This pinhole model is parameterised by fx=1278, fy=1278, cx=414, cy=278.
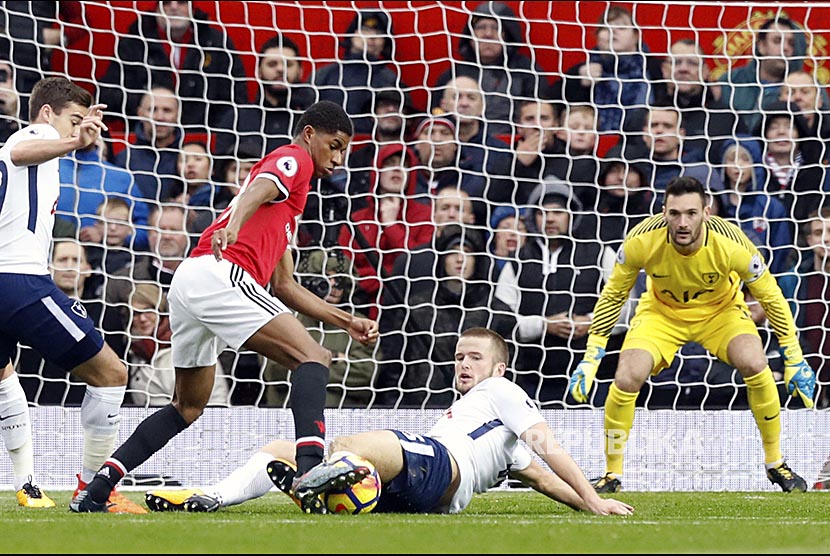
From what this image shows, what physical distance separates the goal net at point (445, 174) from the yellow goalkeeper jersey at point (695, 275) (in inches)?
37.7

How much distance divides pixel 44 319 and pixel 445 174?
437 cm


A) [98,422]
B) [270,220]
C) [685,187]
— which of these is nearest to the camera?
[270,220]

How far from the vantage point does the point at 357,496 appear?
457 centimetres

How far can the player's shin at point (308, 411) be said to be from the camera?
468cm

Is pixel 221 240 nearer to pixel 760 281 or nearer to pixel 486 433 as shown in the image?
pixel 486 433

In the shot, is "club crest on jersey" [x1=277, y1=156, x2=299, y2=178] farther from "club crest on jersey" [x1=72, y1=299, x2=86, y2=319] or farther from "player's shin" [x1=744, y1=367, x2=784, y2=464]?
"player's shin" [x1=744, y1=367, x2=784, y2=464]

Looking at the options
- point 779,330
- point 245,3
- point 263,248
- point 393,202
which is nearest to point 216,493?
point 263,248

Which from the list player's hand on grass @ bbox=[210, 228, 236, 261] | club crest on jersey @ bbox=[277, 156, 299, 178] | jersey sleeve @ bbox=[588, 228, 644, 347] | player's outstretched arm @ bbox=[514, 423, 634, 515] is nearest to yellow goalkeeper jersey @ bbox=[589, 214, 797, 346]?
jersey sleeve @ bbox=[588, 228, 644, 347]

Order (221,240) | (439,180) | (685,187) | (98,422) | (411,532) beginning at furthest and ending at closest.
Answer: (439,180) < (685,187) < (98,422) < (221,240) < (411,532)

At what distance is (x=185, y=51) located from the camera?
363 inches

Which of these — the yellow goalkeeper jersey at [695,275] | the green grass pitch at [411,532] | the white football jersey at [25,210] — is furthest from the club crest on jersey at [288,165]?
the yellow goalkeeper jersey at [695,275]

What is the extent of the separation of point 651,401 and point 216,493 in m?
4.54

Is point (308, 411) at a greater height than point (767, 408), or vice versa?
point (308, 411)

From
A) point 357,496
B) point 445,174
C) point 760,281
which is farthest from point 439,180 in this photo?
point 357,496
